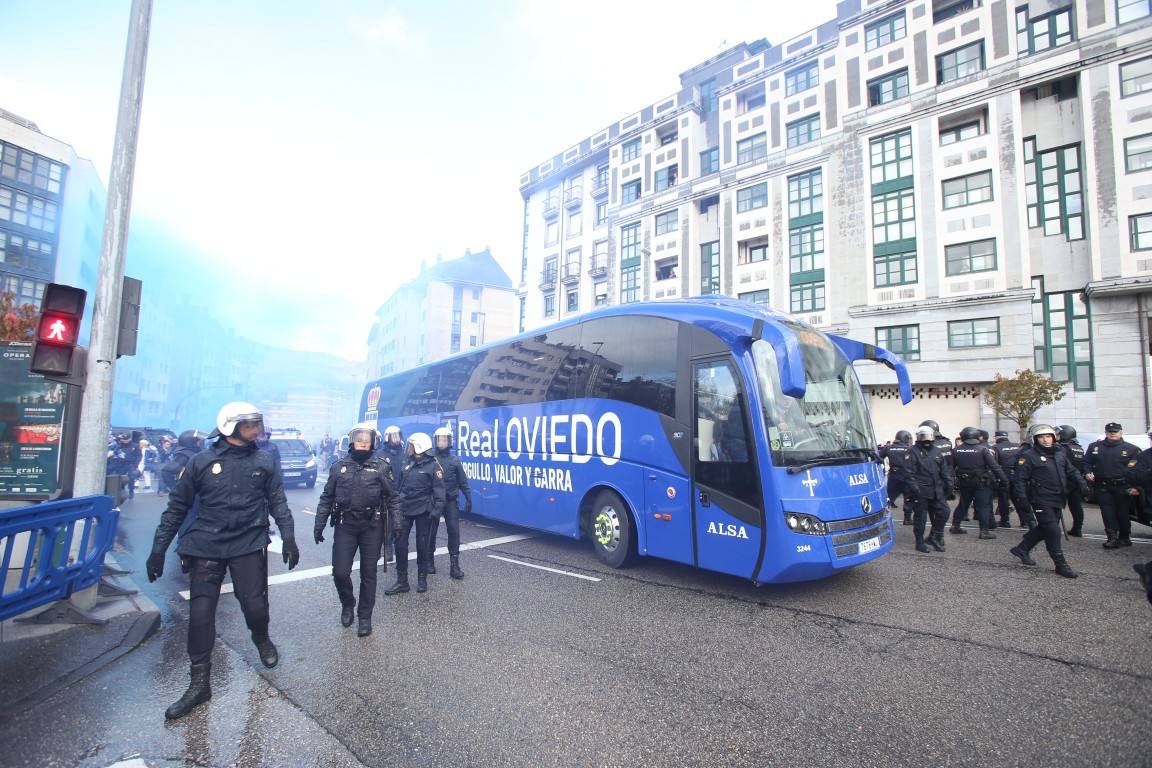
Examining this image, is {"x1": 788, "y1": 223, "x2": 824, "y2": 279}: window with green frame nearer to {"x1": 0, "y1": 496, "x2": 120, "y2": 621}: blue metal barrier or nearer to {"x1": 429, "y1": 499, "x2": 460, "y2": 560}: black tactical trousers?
{"x1": 429, "y1": 499, "x2": 460, "y2": 560}: black tactical trousers

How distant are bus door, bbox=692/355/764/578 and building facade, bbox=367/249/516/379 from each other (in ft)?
171

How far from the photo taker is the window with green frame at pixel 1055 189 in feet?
70.1

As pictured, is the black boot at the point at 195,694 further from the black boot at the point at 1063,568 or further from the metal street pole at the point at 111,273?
the black boot at the point at 1063,568

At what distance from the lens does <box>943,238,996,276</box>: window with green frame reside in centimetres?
2227

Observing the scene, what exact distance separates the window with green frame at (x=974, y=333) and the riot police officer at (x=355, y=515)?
25.3 meters

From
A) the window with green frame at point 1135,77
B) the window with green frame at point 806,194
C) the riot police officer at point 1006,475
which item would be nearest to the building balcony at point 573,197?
the window with green frame at point 806,194

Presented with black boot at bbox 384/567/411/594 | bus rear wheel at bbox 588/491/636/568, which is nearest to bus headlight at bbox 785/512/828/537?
bus rear wheel at bbox 588/491/636/568

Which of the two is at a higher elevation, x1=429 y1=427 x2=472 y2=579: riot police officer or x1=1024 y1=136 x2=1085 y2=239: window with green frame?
x1=1024 y1=136 x2=1085 y2=239: window with green frame

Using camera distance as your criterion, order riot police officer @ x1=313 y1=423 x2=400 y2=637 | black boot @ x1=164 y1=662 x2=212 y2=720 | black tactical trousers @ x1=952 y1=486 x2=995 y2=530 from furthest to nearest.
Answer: black tactical trousers @ x1=952 y1=486 x2=995 y2=530 → riot police officer @ x1=313 y1=423 x2=400 y2=637 → black boot @ x1=164 y1=662 x2=212 y2=720

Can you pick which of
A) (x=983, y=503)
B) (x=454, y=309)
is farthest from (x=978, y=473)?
(x=454, y=309)

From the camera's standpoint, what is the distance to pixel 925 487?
26.1 ft

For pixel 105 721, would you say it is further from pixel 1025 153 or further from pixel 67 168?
pixel 67 168

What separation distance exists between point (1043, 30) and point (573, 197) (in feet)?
89.3

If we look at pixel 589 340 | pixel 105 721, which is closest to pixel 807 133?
pixel 589 340
